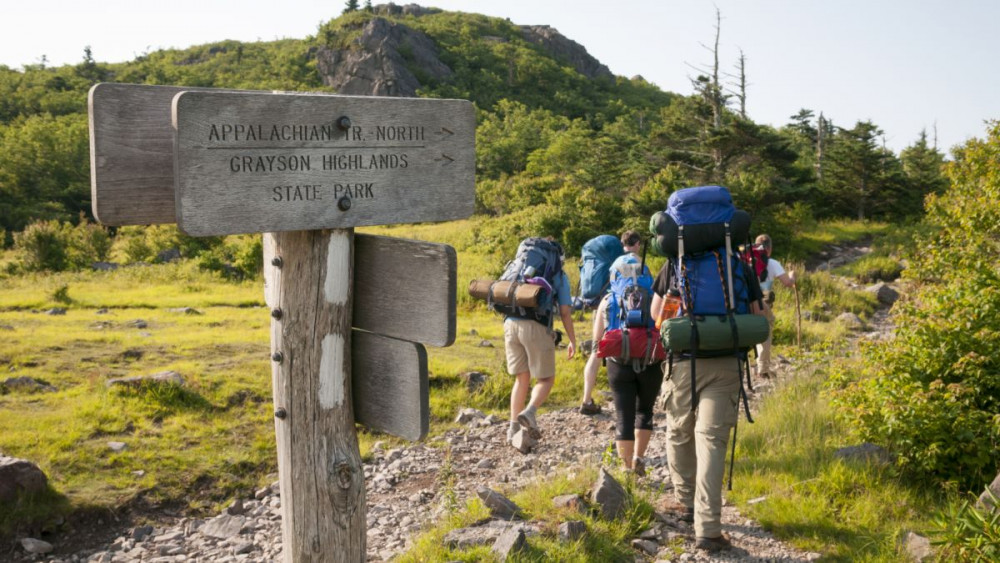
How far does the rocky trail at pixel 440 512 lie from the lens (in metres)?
4.46

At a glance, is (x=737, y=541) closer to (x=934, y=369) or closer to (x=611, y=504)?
(x=611, y=504)

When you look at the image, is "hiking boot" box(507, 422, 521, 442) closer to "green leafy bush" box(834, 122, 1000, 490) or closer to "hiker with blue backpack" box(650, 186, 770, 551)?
"hiker with blue backpack" box(650, 186, 770, 551)

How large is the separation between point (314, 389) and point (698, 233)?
2616 mm

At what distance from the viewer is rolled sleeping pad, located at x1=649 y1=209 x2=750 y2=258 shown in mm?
4344

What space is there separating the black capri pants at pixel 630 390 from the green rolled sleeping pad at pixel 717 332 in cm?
139

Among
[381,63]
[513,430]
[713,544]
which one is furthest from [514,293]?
[381,63]

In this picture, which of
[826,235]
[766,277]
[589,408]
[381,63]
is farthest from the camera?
[381,63]

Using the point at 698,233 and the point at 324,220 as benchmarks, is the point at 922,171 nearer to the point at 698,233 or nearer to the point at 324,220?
the point at 698,233

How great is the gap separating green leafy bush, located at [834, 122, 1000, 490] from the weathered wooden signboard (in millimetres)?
3668

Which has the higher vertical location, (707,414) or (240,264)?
(240,264)

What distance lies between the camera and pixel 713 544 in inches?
171

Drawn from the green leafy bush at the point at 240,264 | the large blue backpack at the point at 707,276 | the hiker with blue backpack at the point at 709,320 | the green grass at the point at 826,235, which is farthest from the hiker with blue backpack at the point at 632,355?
the green grass at the point at 826,235

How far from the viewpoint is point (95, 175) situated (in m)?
2.09

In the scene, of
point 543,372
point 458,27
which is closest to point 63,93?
point 458,27
